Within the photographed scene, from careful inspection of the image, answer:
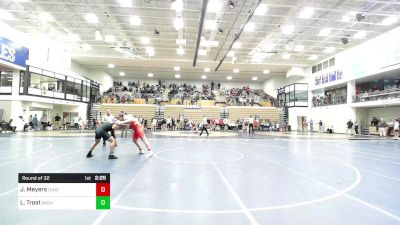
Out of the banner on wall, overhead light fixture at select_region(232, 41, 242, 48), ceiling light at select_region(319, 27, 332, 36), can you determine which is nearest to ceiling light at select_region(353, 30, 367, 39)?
ceiling light at select_region(319, 27, 332, 36)

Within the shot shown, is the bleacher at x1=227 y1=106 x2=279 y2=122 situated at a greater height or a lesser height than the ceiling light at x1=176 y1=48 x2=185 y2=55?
lesser

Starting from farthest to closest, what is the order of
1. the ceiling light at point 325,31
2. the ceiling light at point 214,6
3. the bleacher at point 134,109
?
the bleacher at point 134,109
the ceiling light at point 325,31
the ceiling light at point 214,6

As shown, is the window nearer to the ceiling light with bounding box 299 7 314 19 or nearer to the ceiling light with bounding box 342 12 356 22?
the ceiling light with bounding box 299 7 314 19

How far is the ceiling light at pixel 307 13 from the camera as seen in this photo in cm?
1667

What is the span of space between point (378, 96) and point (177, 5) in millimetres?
18232

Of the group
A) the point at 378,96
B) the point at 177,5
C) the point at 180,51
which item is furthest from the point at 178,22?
the point at 378,96

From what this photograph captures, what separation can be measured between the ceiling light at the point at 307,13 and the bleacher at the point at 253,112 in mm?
16749

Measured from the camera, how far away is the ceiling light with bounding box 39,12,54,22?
18.1 m

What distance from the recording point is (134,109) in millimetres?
31969

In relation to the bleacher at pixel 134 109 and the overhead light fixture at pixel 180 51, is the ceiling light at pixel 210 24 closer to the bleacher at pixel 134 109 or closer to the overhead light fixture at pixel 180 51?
the overhead light fixture at pixel 180 51

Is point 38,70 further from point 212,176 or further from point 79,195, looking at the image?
point 79,195

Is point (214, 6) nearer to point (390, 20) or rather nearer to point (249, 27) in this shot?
point (249, 27)

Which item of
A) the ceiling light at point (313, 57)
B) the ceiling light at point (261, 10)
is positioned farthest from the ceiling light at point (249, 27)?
the ceiling light at point (313, 57)

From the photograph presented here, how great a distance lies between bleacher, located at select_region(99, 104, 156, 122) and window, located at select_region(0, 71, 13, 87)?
10603 millimetres
